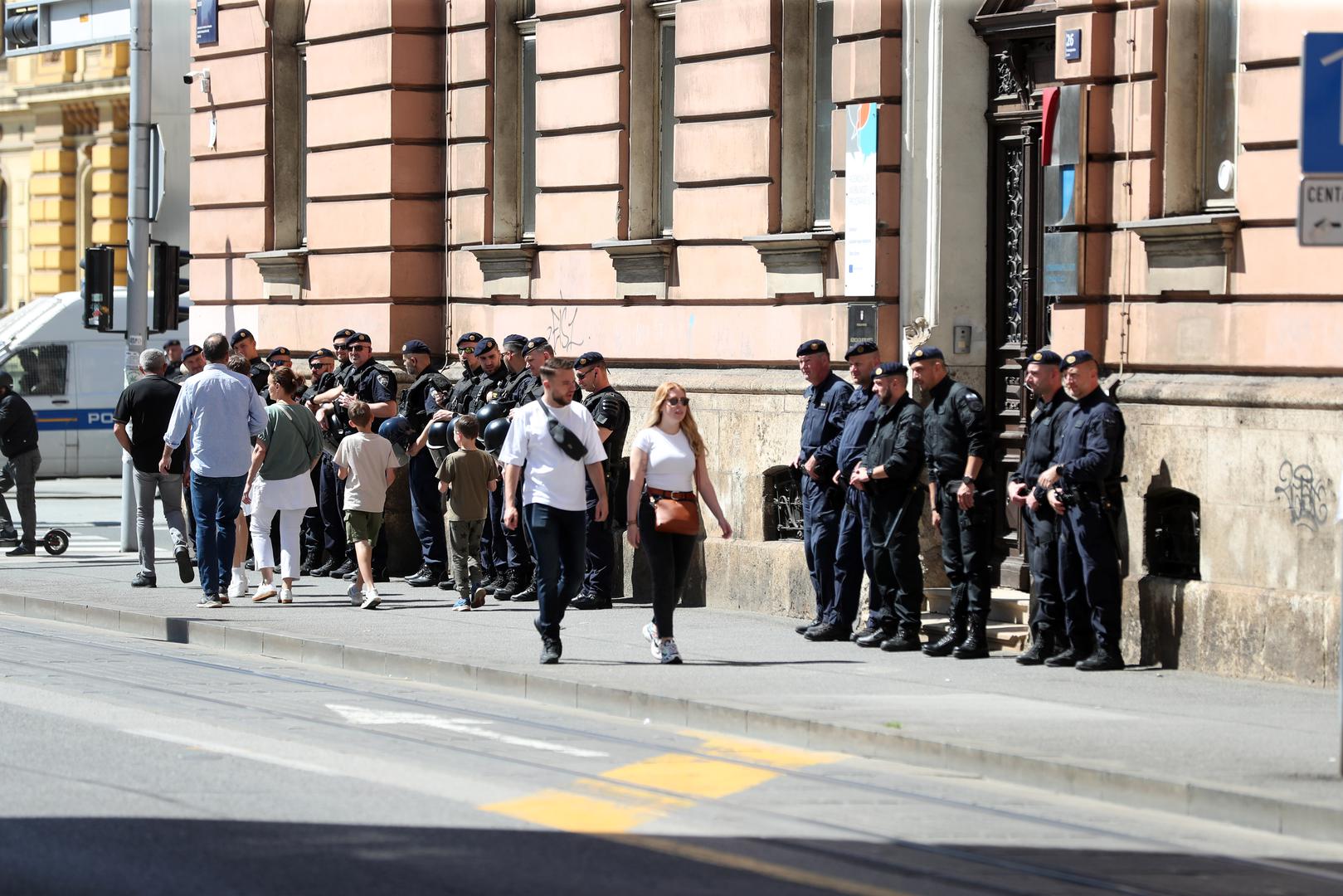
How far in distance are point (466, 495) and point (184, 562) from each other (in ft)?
9.84

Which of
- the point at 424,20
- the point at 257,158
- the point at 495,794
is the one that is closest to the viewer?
the point at 495,794

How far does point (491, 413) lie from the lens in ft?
52.1

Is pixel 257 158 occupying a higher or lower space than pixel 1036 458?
higher

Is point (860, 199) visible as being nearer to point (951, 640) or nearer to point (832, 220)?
point (832, 220)

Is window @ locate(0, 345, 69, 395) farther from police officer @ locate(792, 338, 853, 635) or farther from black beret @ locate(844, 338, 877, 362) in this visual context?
black beret @ locate(844, 338, 877, 362)

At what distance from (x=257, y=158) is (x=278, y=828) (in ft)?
46.9

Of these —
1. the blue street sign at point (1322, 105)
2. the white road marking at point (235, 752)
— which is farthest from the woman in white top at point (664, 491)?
the blue street sign at point (1322, 105)

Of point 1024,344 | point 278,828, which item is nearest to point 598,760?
point 278,828

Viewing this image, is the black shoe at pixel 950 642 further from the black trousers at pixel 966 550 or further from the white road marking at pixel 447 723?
the white road marking at pixel 447 723

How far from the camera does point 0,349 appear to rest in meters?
30.0

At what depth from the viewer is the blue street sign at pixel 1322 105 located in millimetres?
8883

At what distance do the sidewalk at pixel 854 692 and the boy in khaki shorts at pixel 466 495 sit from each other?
0.31 meters

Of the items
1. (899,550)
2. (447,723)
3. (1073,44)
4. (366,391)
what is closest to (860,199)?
(1073,44)

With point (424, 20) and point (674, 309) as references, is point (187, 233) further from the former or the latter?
point (674, 309)
